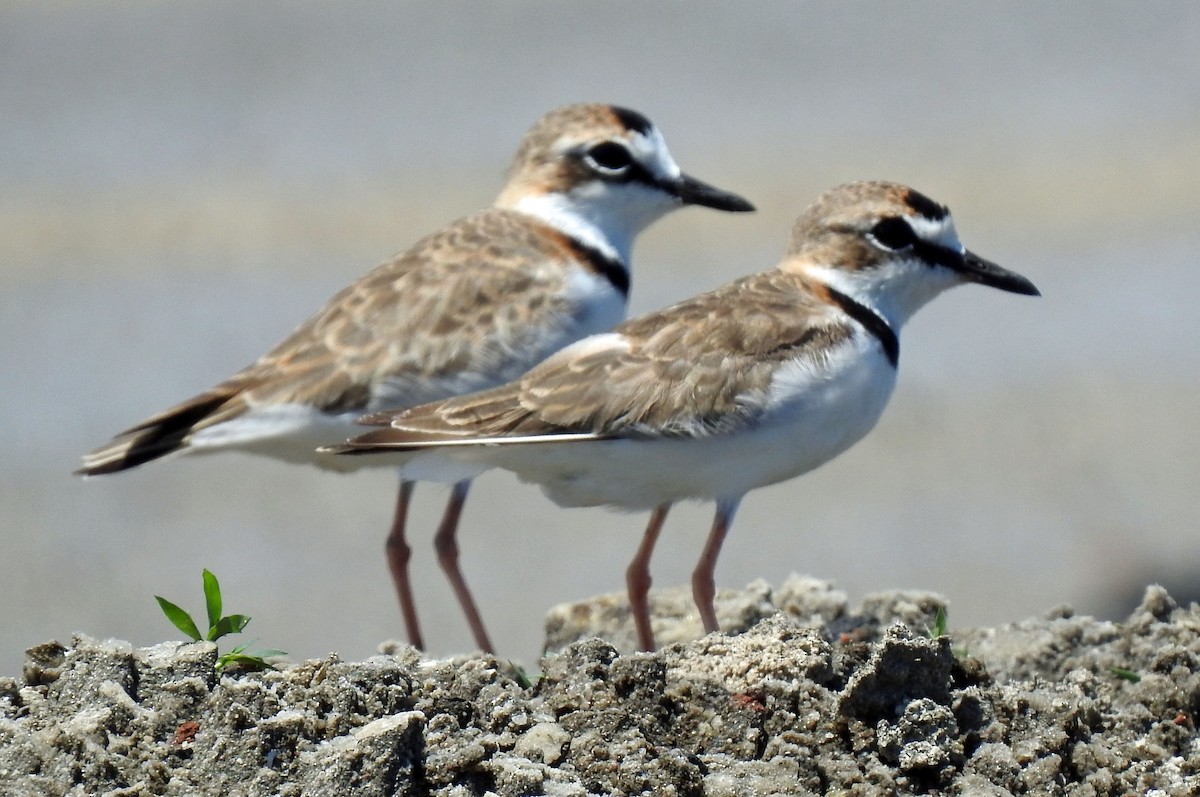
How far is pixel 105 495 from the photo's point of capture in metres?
11.1

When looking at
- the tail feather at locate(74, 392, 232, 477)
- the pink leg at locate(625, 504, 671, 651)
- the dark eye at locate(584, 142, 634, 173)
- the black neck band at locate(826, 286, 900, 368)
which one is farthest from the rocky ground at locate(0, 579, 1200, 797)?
the dark eye at locate(584, 142, 634, 173)

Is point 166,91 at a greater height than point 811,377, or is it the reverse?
point 166,91

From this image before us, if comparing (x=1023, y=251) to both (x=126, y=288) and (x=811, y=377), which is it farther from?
(x=811, y=377)

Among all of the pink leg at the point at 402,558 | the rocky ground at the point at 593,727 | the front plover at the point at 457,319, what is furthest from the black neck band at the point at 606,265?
the rocky ground at the point at 593,727

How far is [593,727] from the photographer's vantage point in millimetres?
3936

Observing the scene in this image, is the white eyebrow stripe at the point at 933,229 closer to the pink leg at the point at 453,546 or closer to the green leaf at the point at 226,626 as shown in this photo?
the pink leg at the point at 453,546

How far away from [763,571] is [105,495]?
408 cm

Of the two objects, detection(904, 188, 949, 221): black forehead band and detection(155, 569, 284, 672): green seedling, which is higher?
detection(904, 188, 949, 221): black forehead band

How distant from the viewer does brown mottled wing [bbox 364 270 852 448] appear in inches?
202

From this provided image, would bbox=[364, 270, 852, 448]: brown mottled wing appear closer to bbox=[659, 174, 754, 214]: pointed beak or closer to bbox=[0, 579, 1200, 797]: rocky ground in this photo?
bbox=[0, 579, 1200, 797]: rocky ground

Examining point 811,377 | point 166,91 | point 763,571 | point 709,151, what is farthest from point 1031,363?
point 166,91

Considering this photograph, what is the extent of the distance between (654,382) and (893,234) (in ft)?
3.40

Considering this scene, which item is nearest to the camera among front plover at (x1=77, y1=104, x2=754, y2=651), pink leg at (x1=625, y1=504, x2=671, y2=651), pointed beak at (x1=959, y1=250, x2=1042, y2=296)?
pink leg at (x1=625, y1=504, x2=671, y2=651)

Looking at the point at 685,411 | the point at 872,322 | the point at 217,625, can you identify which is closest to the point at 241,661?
the point at 217,625
